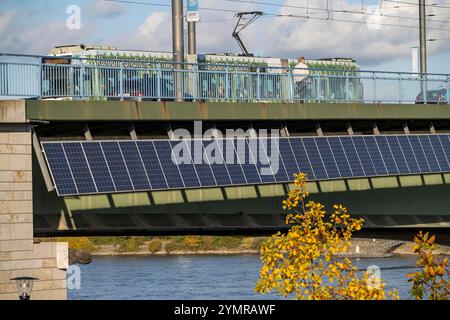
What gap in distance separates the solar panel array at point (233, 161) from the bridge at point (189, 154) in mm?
38

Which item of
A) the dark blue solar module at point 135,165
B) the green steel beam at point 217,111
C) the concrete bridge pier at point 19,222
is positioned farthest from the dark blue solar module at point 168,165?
the concrete bridge pier at point 19,222

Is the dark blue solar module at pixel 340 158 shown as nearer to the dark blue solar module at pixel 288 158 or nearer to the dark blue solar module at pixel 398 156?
the dark blue solar module at pixel 288 158

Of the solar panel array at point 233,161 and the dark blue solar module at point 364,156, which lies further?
the dark blue solar module at point 364,156

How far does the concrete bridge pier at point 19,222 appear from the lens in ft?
83.0

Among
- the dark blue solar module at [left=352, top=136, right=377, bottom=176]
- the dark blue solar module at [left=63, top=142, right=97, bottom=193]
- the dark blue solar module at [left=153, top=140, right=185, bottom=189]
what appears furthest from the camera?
the dark blue solar module at [left=352, top=136, right=377, bottom=176]

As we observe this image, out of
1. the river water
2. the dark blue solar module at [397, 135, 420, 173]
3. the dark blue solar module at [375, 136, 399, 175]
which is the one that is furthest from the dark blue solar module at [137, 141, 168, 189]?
the river water

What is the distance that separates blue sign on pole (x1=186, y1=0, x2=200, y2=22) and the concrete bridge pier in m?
12.1

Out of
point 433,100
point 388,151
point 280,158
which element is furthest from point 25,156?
point 433,100

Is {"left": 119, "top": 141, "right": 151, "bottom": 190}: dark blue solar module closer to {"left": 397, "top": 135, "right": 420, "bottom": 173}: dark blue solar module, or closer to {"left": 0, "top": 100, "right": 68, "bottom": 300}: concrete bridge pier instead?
{"left": 0, "top": 100, "right": 68, "bottom": 300}: concrete bridge pier

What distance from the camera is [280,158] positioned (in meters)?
32.4

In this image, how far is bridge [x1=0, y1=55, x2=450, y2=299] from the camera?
26141 mm
